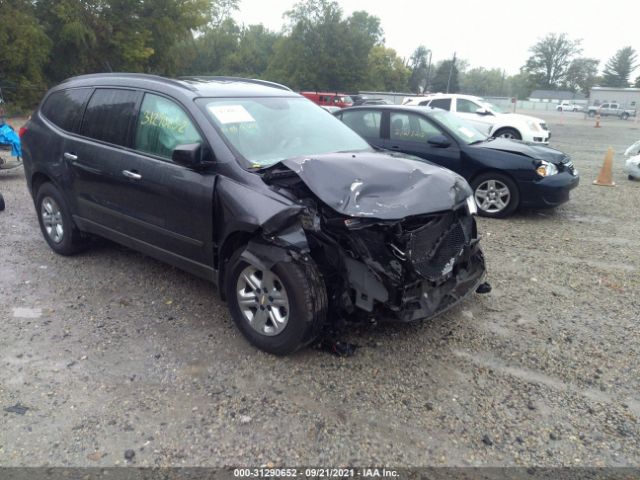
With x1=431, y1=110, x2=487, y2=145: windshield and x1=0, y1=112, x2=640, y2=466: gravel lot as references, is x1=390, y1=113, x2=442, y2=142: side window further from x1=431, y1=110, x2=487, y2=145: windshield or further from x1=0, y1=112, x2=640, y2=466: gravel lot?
x1=0, y1=112, x2=640, y2=466: gravel lot

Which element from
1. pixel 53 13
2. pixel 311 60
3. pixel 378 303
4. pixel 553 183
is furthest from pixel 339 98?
pixel 311 60

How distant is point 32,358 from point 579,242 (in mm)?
5972

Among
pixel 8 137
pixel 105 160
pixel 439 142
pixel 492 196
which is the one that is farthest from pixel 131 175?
pixel 8 137

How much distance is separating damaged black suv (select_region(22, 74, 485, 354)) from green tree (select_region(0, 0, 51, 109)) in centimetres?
2098

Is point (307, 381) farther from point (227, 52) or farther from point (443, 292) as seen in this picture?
point (227, 52)

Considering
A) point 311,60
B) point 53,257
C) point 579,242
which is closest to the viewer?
point 53,257

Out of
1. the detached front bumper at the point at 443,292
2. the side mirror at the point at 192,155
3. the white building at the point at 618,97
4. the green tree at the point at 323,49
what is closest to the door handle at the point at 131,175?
the side mirror at the point at 192,155

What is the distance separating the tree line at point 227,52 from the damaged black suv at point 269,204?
1848 centimetres

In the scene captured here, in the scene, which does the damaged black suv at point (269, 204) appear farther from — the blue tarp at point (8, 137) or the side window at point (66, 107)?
the blue tarp at point (8, 137)

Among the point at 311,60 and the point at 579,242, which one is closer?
the point at 579,242

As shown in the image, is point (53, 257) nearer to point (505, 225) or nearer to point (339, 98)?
point (505, 225)

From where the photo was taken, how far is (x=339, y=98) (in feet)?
91.6

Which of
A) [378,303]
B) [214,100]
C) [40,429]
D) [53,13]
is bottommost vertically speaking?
[40,429]

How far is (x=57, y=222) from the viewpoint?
5344mm
